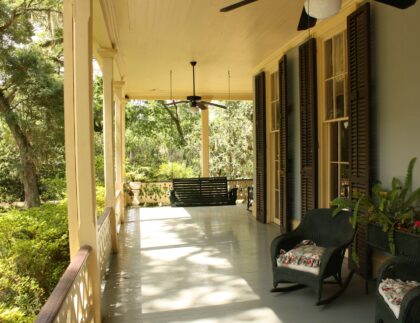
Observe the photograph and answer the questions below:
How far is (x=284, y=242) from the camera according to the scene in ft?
13.0

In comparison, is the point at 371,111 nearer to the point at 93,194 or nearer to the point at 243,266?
the point at 243,266

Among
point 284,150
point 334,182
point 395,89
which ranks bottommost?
point 334,182

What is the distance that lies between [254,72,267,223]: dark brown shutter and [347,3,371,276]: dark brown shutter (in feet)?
11.2

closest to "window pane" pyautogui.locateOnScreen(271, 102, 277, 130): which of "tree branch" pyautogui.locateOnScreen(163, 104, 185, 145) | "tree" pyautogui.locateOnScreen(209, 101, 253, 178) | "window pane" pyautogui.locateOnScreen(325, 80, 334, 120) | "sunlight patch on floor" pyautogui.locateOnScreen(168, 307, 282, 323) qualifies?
"window pane" pyautogui.locateOnScreen(325, 80, 334, 120)

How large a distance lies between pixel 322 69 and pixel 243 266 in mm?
2813

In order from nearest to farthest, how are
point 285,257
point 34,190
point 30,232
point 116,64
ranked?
point 285,257, point 30,232, point 116,64, point 34,190

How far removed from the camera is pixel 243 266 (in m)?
4.83

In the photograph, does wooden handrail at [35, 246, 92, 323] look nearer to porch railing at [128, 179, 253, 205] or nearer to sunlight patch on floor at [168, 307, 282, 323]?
sunlight patch on floor at [168, 307, 282, 323]

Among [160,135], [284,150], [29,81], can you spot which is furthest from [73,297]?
[160,135]

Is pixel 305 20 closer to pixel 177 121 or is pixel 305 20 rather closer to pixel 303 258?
pixel 303 258

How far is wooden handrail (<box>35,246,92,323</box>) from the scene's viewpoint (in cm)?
180

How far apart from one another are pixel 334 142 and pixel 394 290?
2789mm

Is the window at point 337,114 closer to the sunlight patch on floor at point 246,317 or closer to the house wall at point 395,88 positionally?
the house wall at point 395,88

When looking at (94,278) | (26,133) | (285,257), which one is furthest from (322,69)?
(26,133)
